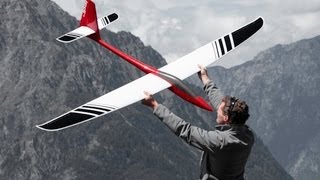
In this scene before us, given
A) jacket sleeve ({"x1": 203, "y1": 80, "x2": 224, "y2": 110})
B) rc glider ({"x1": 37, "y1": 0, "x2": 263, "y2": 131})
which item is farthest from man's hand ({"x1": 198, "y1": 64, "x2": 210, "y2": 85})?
rc glider ({"x1": 37, "y1": 0, "x2": 263, "y2": 131})

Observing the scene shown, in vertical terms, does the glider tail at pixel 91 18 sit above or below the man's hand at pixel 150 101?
below

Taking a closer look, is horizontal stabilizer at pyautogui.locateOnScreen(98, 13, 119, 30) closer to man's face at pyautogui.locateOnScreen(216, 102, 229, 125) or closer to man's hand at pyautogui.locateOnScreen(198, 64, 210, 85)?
man's hand at pyautogui.locateOnScreen(198, 64, 210, 85)

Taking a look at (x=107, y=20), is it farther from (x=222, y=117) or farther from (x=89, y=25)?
(x=222, y=117)

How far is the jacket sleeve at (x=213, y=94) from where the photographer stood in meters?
11.7

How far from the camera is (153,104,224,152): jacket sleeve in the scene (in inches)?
392

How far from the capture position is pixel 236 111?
10.2 m

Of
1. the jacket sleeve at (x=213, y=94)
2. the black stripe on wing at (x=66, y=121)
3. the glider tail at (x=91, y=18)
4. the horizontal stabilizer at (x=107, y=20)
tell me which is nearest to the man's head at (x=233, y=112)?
the jacket sleeve at (x=213, y=94)

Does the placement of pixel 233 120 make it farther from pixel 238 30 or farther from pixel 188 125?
pixel 238 30

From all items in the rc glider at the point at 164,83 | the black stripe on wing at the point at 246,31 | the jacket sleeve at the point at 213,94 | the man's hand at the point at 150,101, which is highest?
the man's hand at the point at 150,101

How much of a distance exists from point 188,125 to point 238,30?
20.7 m

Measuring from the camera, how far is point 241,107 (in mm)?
10219

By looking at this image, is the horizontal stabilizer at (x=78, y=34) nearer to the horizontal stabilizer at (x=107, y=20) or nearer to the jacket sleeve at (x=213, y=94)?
the horizontal stabilizer at (x=107, y=20)

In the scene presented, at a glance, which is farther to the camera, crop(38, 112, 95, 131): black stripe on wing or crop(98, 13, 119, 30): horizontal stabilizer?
crop(98, 13, 119, 30): horizontal stabilizer

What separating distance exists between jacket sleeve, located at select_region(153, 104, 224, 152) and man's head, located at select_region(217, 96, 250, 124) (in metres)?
0.48
